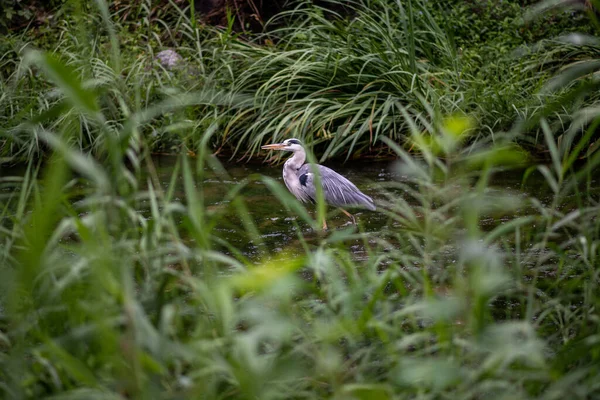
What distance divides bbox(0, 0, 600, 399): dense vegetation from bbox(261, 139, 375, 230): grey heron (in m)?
0.19

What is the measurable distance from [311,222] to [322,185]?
3.09 metres

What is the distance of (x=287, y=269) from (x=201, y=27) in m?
6.90

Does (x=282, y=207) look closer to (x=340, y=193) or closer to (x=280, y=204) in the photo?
(x=280, y=204)

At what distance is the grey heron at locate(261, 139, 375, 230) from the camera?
5.36m

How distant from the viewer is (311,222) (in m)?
2.36

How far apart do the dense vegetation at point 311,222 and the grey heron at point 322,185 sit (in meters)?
0.19

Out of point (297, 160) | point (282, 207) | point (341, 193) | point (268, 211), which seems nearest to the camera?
point (341, 193)

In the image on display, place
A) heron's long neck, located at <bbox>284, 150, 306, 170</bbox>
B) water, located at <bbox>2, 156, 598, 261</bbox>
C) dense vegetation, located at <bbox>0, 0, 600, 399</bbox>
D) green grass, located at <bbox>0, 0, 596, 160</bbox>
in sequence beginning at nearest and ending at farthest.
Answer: dense vegetation, located at <bbox>0, 0, 600, 399</bbox> < water, located at <bbox>2, 156, 598, 261</bbox> < heron's long neck, located at <bbox>284, 150, 306, 170</bbox> < green grass, located at <bbox>0, 0, 596, 160</bbox>

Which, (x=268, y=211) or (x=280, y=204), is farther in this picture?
(x=280, y=204)

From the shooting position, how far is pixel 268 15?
933 cm

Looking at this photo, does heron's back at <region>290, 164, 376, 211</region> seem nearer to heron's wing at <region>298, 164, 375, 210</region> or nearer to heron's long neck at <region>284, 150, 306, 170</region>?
heron's wing at <region>298, 164, 375, 210</region>

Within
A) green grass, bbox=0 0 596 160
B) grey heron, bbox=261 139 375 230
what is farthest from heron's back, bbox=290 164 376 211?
green grass, bbox=0 0 596 160

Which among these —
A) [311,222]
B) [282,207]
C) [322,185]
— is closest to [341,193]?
[322,185]

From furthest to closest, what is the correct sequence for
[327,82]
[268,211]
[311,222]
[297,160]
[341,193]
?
[327,82] < [297,160] < [268,211] < [341,193] < [311,222]
